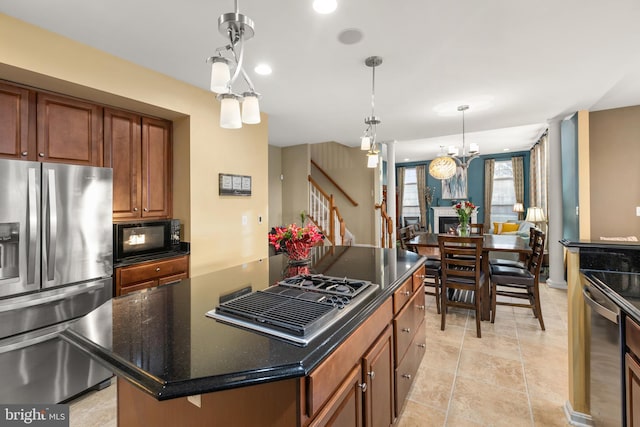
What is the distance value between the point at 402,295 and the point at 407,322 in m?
0.21

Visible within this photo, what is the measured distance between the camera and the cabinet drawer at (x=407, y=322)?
65.1 inches

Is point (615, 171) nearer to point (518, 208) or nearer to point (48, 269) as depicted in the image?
point (518, 208)

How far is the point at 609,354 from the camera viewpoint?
1423 mm

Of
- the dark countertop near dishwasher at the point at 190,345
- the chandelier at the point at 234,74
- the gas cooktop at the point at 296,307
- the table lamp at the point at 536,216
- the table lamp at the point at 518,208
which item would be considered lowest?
the dark countertop near dishwasher at the point at 190,345

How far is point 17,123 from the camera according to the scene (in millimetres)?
2121

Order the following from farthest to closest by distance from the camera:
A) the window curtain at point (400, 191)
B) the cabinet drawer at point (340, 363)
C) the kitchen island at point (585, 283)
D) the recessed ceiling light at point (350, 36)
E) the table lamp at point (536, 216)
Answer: the window curtain at point (400, 191) → the table lamp at point (536, 216) → the recessed ceiling light at point (350, 36) → the kitchen island at point (585, 283) → the cabinet drawer at point (340, 363)

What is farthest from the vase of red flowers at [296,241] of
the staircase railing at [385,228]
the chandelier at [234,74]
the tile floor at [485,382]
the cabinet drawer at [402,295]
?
the staircase railing at [385,228]

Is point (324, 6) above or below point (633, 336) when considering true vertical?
above

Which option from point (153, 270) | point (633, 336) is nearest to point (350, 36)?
point (633, 336)

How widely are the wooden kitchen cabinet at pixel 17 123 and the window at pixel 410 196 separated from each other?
934 cm

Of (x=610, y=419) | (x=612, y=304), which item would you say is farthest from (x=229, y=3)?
(x=610, y=419)

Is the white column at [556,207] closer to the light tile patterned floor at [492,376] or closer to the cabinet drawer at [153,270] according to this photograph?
the light tile patterned floor at [492,376]

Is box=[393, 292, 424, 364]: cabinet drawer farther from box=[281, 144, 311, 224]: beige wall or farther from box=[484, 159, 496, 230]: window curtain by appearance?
box=[484, 159, 496, 230]: window curtain

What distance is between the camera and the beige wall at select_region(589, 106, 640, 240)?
13.7ft
